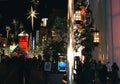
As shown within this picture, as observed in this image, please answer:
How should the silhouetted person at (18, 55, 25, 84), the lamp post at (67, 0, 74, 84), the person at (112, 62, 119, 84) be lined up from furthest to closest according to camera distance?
the person at (112, 62, 119, 84) < the silhouetted person at (18, 55, 25, 84) < the lamp post at (67, 0, 74, 84)

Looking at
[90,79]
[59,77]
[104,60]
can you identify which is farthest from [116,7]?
[90,79]

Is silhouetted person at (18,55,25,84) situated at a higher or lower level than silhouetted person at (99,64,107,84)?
higher

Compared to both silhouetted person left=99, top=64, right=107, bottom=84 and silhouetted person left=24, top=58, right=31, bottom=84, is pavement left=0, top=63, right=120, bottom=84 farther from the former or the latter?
silhouetted person left=99, top=64, right=107, bottom=84

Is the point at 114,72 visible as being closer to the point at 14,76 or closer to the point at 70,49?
the point at 14,76

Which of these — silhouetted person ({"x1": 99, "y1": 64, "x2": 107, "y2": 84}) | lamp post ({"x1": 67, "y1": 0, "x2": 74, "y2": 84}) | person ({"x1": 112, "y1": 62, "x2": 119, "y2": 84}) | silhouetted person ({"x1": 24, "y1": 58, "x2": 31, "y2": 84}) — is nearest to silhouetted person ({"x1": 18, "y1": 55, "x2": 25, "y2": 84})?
silhouetted person ({"x1": 24, "y1": 58, "x2": 31, "y2": 84})

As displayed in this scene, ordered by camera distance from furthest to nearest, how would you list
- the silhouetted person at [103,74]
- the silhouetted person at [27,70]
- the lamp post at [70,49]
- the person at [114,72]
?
the person at [114,72]
the silhouetted person at [103,74]
the silhouetted person at [27,70]
the lamp post at [70,49]

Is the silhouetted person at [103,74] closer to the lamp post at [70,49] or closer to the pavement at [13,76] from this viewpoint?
the pavement at [13,76]

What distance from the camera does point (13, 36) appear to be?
8575 cm

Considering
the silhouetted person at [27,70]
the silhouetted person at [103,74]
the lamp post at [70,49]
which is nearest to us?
the lamp post at [70,49]

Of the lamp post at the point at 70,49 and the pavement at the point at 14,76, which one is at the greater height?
the lamp post at the point at 70,49

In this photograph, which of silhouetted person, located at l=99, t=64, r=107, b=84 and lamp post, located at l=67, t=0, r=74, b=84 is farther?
silhouetted person, located at l=99, t=64, r=107, b=84

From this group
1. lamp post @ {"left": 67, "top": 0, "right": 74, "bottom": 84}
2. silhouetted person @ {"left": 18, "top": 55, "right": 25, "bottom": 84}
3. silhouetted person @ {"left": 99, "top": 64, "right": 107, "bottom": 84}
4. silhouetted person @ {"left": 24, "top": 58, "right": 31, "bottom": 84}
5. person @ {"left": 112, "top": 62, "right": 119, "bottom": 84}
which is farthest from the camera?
person @ {"left": 112, "top": 62, "right": 119, "bottom": 84}

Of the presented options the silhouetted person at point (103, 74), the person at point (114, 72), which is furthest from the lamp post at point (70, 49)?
the person at point (114, 72)

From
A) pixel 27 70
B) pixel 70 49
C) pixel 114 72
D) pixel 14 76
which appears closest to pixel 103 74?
pixel 114 72
